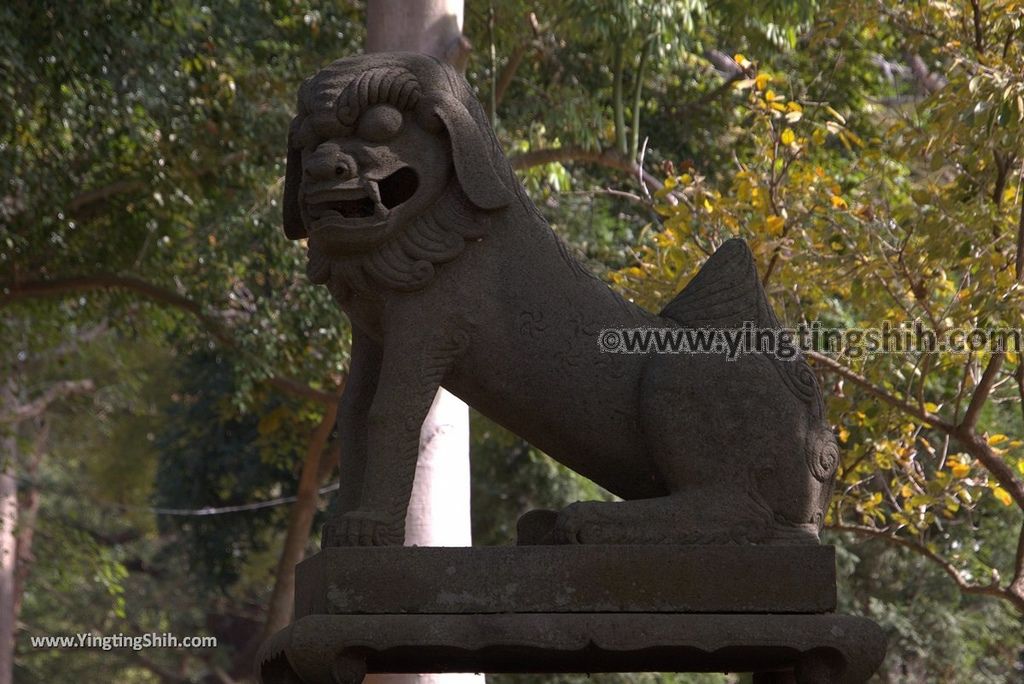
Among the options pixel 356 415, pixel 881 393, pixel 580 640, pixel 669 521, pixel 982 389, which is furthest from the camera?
pixel 881 393

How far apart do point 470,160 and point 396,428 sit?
0.87 metres

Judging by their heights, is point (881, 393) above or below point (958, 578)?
above

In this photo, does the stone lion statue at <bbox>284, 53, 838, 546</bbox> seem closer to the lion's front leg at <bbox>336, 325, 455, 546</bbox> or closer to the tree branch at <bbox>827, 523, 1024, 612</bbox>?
the lion's front leg at <bbox>336, 325, 455, 546</bbox>

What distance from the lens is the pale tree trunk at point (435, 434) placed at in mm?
8141

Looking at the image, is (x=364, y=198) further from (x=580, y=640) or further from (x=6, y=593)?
(x=6, y=593)

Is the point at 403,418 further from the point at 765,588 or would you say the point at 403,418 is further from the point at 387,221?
the point at 765,588

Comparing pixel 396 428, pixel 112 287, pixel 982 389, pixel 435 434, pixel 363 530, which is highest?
pixel 112 287

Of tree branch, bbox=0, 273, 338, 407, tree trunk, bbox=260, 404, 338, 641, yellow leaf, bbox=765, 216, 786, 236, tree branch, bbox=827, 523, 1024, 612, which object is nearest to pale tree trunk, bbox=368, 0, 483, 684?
yellow leaf, bbox=765, 216, 786, 236

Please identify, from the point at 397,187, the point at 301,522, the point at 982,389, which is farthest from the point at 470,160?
the point at 301,522

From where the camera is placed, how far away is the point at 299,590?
4551mm

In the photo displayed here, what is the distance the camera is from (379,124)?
4484mm

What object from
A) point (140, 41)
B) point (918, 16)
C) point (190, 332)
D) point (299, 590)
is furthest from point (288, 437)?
point (299, 590)

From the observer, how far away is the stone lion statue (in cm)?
441

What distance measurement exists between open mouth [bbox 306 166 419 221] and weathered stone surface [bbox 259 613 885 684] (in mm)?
1240
